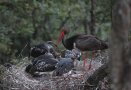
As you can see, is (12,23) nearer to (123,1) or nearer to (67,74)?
(67,74)

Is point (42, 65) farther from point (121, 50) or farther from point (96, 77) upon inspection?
point (121, 50)

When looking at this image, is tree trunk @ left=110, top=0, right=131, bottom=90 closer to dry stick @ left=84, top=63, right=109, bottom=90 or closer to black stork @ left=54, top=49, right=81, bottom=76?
dry stick @ left=84, top=63, right=109, bottom=90

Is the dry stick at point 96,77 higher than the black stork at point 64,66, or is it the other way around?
the dry stick at point 96,77

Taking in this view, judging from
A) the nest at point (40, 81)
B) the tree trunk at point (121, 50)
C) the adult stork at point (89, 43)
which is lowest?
the nest at point (40, 81)

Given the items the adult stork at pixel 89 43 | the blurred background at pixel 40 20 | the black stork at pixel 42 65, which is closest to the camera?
the black stork at pixel 42 65

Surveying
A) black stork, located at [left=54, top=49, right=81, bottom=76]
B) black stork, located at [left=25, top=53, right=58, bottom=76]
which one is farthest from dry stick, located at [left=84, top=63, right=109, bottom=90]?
black stork, located at [left=25, top=53, right=58, bottom=76]

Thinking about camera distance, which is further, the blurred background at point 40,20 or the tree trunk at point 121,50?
the blurred background at point 40,20

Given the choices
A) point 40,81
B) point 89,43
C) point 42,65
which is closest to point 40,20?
point 89,43

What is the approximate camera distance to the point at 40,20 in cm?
1516

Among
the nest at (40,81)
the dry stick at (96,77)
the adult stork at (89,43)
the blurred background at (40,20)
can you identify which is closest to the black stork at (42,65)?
the nest at (40,81)

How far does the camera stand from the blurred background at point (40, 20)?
11.6m

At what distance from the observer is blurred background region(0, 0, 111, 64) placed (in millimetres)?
11586

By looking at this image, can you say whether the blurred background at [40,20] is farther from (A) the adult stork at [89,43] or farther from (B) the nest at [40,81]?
(B) the nest at [40,81]

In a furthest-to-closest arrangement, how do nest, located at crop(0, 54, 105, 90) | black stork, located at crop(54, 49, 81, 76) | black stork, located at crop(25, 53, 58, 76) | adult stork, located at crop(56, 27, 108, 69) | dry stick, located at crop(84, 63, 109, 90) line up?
1. adult stork, located at crop(56, 27, 108, 69)
2. black stork, located at crop(25, 53, 58, 76)
3. black stork, located at crop(54, 49, 81, 76)
4. nest, located at crop(0, 54, 105, 90)
5. dry stick, located at crop(84, 63, 109, 90)
